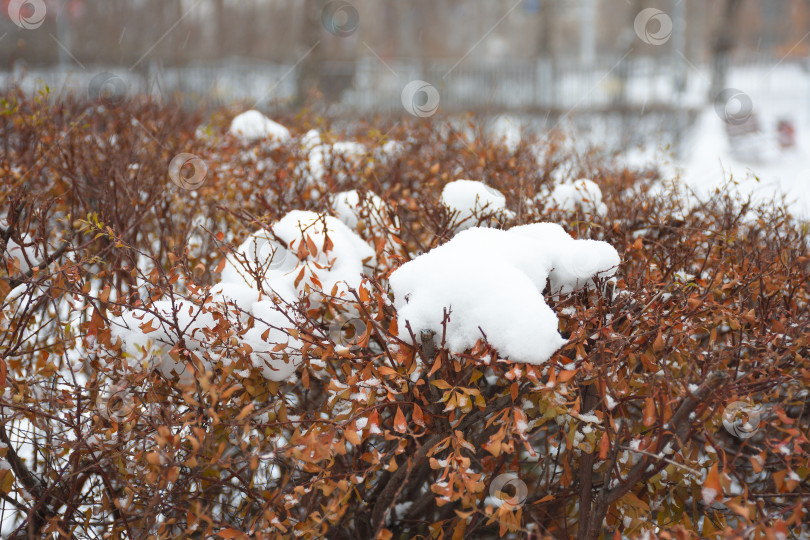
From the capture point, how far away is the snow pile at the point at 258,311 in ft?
6.93

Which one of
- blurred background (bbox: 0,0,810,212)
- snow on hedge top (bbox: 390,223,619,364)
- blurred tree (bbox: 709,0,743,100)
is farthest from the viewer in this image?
blurred tree (bbox: 709,0,743,100)

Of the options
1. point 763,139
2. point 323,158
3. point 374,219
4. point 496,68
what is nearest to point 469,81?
point 496,68

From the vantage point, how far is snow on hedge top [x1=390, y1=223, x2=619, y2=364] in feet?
6.12

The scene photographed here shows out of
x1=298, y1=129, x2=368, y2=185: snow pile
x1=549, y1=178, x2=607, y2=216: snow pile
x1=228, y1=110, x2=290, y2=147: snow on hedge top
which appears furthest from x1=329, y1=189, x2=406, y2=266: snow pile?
x1=228, y1=110, x2=290, y2=147: snow on hedge top

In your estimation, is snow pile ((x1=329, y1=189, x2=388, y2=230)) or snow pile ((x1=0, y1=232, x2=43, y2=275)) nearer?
snow pile ((x1=0, y1=232, x2=43, y2=275))

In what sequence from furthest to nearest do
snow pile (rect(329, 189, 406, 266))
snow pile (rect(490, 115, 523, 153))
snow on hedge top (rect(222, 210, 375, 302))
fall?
snow pile (rect(490, 115, 523, 153)) < snow pile (rect(329, 189, 406, 266)) < snow on hedge top (rect(222, 210, 375, 302))

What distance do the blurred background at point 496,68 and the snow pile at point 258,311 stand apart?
16.4 ft

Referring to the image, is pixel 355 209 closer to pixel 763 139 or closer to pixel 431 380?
pixel 431 380

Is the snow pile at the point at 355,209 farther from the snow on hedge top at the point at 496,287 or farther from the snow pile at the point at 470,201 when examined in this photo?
the snow on hedge top at the point at 496,287

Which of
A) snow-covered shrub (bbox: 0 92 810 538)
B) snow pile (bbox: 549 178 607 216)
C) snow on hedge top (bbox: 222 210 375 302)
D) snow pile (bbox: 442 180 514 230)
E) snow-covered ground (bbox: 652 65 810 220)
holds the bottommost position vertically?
snow-covered shrub (bbox: 0 92 810 538)

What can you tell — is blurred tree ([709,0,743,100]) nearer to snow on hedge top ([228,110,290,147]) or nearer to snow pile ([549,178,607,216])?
snow on hedge top ([228,110,290,147])

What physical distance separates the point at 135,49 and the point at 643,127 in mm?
19613

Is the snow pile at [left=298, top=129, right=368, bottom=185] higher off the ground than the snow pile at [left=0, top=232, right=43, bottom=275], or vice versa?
the snow pile at [left=298, top=129, right=368, bottom=185]

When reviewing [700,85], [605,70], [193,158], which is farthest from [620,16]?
[193,158]
